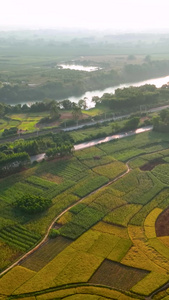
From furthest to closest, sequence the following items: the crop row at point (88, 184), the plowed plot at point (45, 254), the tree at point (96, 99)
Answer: the tree at point (96, 99) → the crop row at point (88, 184) → the plowed plot at point (45, 254)

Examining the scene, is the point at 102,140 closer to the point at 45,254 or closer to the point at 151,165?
the point at 151,165

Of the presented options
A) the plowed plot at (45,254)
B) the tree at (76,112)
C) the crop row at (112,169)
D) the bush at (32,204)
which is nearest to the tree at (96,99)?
the tree at (76,112)

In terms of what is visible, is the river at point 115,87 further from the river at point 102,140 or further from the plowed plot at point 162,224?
the plowed plot at point 162,224

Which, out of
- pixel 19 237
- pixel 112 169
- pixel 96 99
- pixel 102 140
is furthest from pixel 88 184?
pixel 96 99

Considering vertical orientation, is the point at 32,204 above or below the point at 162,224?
above

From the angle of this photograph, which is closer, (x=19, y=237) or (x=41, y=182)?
(x=19, y=237)

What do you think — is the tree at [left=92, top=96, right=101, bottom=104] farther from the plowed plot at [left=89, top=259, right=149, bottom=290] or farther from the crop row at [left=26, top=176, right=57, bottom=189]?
the plowed plot at [left=89, top=259, right=149, bottom=290]
